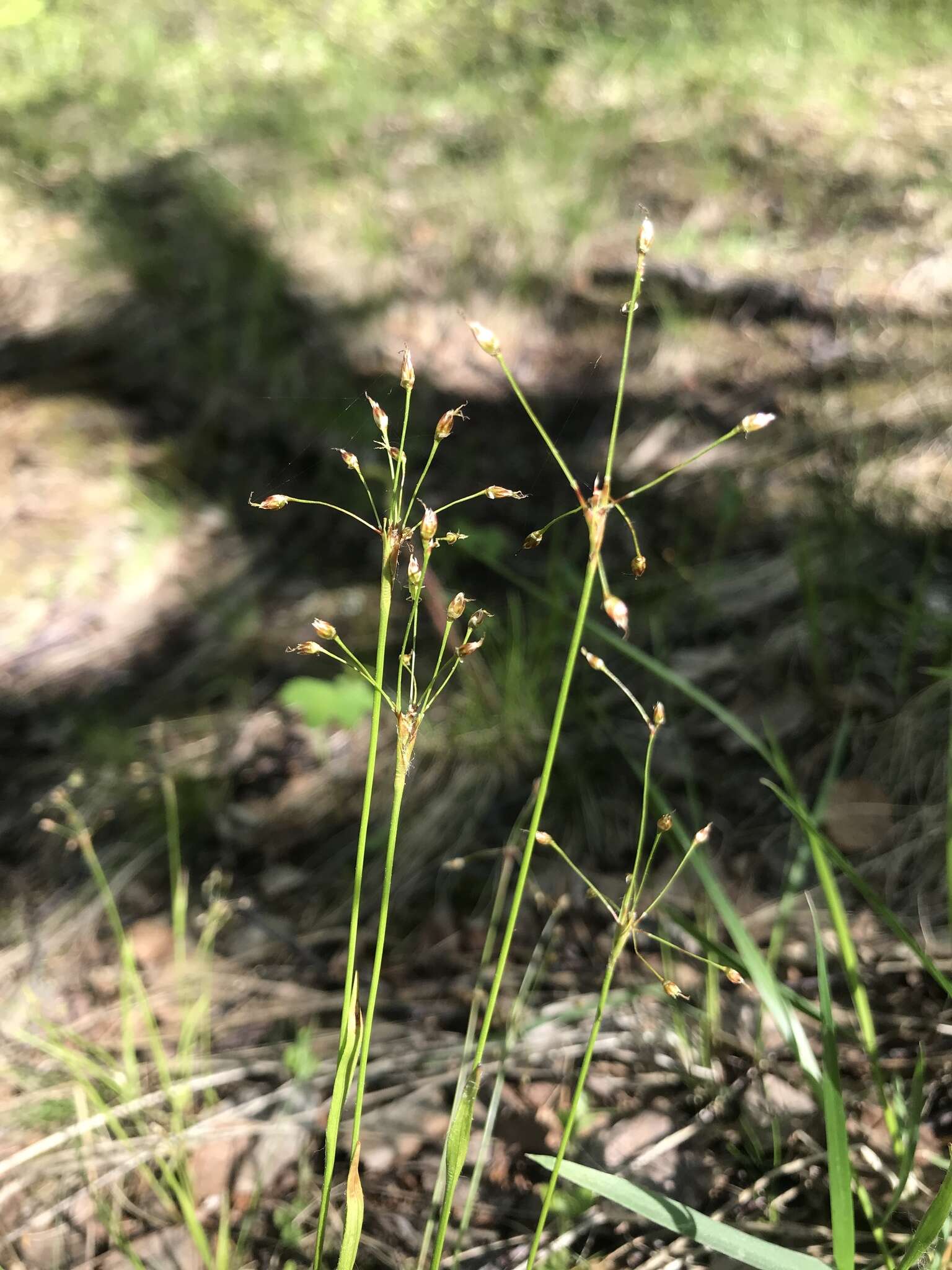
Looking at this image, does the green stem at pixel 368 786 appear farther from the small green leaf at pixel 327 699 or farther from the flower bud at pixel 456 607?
the small green leaf at pixel 327 699

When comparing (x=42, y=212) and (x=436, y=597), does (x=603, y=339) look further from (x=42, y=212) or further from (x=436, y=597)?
(x=42, y=212)

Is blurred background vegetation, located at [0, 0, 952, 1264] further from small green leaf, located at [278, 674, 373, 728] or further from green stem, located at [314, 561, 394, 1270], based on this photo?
green stem, located at [314, 561, 394, 1270]

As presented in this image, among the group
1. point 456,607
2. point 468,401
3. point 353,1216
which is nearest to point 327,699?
point 468,401

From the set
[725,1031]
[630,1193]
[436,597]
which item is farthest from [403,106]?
[630,1193]

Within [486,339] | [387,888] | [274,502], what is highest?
[486,339]

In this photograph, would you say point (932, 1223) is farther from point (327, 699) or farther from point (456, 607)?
point (327, 699)

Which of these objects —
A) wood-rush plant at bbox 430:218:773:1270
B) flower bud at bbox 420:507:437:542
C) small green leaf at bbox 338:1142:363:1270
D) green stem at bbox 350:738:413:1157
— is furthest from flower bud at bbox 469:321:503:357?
small green leaf at bbox 338:1142:363:1270

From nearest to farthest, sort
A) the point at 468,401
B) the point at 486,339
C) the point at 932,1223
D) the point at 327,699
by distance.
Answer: the point at 486,339
the point at 932,1223
the point at 327,699
the point at 468,401
